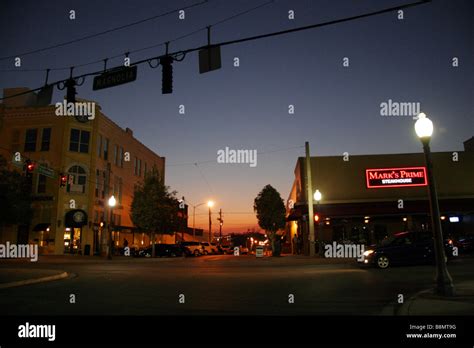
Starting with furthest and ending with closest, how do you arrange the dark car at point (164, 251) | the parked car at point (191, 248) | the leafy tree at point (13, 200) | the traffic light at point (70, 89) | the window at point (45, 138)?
the parked car at point (191, 248), the window at point (45, 138), the dark car at point (164, 251), the leafy tree at point (13, 200), the traffic light at point (70, 89)

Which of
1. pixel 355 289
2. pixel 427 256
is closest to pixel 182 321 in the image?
pixel 355 289

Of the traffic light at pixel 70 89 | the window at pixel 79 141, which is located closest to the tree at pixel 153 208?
the window at pixel 79 141

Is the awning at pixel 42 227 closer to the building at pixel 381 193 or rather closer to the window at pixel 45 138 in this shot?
the window at pixel 45 138

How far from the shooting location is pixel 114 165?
141 feet

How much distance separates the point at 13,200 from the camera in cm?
3075

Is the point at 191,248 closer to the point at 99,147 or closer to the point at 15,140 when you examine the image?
the point at 99,147

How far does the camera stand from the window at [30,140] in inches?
1462

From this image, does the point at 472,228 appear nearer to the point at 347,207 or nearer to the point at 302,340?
the point at 347,207

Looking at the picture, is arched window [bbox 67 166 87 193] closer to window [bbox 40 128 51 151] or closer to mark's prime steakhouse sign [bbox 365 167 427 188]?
window [bbox 40 128 51 151]

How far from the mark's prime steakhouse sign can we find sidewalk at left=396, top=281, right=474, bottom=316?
22.4 metres

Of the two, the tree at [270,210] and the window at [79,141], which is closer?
the window at [79,141]

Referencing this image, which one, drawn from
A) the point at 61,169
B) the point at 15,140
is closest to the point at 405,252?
the point at 61,169

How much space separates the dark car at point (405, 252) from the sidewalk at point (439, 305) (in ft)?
25.5

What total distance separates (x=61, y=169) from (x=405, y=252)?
29.9m
